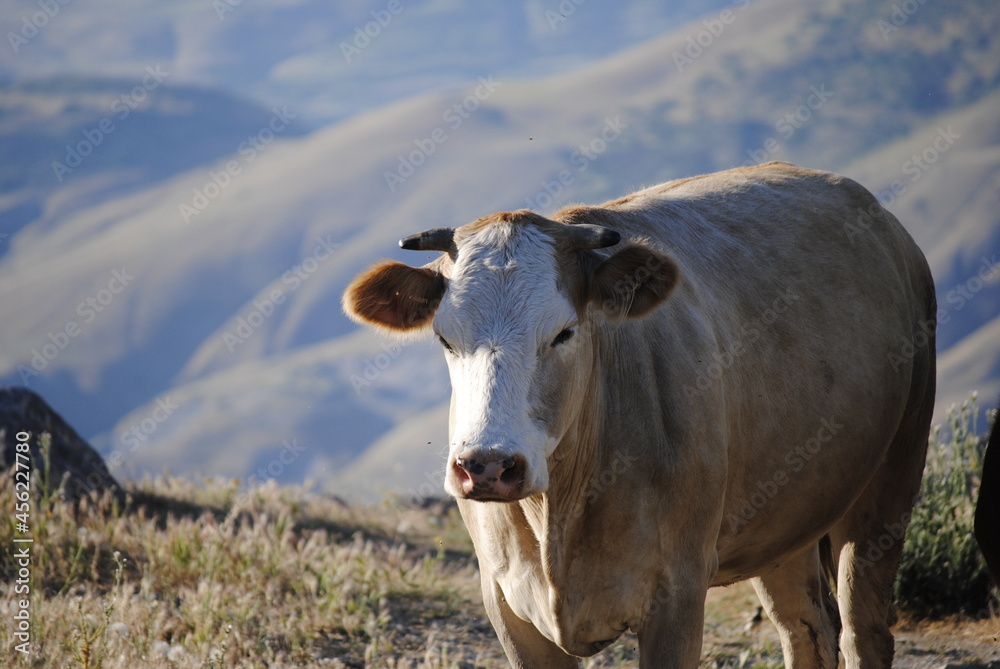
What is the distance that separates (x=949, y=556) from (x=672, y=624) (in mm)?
4003

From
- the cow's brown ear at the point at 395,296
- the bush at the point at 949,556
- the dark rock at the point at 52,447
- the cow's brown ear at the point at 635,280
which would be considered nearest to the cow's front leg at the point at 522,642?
the cow's brown ear at the point at 395,296

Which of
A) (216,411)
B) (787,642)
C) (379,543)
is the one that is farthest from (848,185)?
(216,411)

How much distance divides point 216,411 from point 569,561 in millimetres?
180771

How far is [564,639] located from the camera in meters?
4.32

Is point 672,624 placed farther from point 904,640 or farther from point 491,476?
point 904,640

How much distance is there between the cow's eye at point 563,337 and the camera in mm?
3997

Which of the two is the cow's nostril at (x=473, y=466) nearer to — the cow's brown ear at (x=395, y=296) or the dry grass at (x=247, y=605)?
the cow's brown ear at (x=395, y=296)

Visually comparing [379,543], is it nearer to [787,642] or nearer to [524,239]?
[787,642]

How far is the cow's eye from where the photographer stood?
13.1 feet

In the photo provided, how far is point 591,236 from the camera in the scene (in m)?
4.13

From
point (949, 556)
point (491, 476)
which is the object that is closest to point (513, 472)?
point (491, 476)

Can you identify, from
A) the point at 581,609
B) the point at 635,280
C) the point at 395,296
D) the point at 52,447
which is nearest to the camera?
the point at 635,280

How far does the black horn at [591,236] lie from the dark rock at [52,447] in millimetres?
5977

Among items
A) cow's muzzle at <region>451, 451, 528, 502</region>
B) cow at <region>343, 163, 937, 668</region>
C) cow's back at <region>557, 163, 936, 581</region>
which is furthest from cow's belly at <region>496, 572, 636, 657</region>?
cow's muzzle at <region>451, 451, 528, 502</region>
